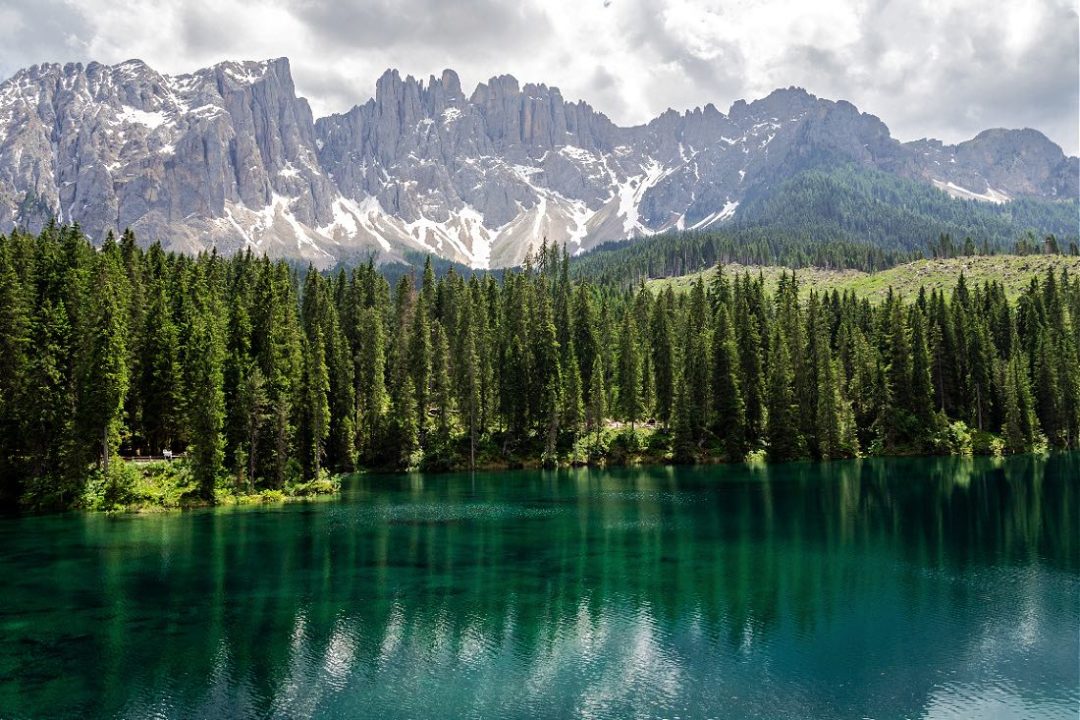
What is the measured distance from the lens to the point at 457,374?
109 meters

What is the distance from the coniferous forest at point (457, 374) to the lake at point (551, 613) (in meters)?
13.0

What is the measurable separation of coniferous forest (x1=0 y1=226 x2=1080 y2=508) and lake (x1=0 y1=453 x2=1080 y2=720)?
Answer: 1297 cm

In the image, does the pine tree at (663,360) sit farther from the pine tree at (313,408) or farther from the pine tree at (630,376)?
the pine tree at (313,408)

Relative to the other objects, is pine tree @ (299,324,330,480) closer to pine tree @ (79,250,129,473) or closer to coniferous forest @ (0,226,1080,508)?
coniferous forest @ (0,226,1080,508)

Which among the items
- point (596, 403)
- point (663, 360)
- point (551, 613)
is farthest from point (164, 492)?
point (663, 360)

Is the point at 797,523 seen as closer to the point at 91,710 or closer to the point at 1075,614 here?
the point at 1075,614

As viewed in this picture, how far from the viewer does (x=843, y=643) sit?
30.2 metres

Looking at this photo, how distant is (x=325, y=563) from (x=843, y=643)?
28.6 metres

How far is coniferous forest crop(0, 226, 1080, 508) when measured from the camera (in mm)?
68625

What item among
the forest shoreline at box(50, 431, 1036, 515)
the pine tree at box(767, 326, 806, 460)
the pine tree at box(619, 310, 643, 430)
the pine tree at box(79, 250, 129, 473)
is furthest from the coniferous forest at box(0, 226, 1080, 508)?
the forest shoreline at box(50, 431, 1036, 515)

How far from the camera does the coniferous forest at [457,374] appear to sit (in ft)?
225

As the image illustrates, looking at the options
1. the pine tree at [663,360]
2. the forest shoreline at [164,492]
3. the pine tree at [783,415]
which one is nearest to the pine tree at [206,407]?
the forest shoreline at [164,492]

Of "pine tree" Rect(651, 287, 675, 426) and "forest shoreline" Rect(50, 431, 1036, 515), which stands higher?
"pine tree" Rect(651, 287, 675, 426)

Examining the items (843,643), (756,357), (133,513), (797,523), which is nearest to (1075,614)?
(843,643)
